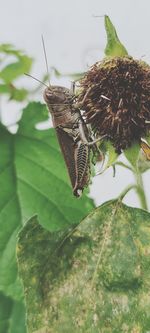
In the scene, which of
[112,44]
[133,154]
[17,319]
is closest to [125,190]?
[133,154]

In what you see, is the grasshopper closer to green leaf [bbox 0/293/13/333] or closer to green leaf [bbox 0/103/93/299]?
green leaf [bbox 0/103/93/299]

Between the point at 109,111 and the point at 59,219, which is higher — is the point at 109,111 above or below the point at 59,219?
above

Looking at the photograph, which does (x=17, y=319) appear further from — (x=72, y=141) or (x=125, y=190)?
(x=72, y=141)

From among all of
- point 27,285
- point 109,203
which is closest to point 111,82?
point 109,203

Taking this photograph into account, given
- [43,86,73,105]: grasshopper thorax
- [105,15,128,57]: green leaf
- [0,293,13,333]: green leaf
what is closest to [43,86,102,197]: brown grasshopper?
[43,86,73,105]: grasshopper thorax

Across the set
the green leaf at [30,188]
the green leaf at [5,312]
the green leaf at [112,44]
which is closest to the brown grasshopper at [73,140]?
the green leaf at [112,44]

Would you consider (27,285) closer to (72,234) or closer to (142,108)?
(72,234)

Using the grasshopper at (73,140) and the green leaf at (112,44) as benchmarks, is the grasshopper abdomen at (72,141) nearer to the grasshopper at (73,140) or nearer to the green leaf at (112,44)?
the grasshopper at (73,140)
